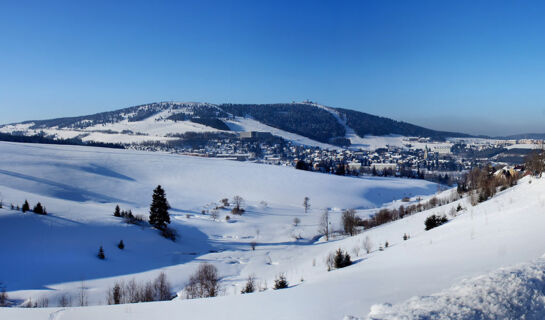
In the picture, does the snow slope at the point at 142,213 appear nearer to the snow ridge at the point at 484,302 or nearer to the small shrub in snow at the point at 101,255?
the small shrub in snow at the point at 101,255

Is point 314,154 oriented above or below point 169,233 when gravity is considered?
above

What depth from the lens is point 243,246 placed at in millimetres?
29844

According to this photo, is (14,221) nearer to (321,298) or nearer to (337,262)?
(337,262)

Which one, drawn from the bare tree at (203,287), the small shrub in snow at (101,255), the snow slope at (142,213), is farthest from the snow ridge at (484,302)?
the small shrub in snow at (101,255)

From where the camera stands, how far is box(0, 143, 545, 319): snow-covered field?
5.90 meters

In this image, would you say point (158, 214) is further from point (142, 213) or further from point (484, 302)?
point (484, 302)

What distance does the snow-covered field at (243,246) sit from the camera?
5.90 metres

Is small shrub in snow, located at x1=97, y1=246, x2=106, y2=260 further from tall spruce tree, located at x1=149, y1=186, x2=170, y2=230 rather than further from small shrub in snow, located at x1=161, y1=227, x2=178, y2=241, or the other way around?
tall spruce tree, located at x1=149, y1=186, x2=170, y2=230

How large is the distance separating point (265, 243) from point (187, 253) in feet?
27.5

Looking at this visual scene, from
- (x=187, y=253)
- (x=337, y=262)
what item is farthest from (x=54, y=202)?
(x=337, y=262)

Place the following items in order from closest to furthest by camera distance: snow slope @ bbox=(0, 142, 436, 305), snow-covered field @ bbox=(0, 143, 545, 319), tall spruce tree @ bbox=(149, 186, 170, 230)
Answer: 1. snow-covered field @ bbox=(0, 143, 545, 319)
2. snow slope @ bbox=(0, 142, 436, 305)
3. tall spruce tree @ bbox=(149, 186, 170, 230)

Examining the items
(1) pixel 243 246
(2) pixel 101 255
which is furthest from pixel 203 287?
(1) pixel 243 246

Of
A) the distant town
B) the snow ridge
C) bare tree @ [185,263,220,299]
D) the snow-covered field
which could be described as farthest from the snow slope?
the distant town

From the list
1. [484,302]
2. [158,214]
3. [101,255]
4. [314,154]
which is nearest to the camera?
[484,302]
